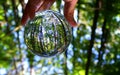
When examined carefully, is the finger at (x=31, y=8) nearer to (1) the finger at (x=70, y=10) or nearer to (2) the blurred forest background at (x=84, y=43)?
(1) the finger at (x=70, y=10)

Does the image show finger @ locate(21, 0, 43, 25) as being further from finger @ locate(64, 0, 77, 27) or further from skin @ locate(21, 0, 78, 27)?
finger @ locate(64, 0, 77, 27)

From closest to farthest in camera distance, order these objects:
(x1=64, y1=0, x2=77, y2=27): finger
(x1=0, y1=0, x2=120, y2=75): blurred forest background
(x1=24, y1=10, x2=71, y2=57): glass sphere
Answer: (x1=64, y1=0, x2=77, y2=27): finger → (x1=24, y1=10, x2=71, y2=57): glass sphere → (x1=0, y1=0, x2=120, y2=75): blurred forest background

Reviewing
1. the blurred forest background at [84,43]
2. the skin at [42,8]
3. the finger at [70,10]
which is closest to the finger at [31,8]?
the skin at [42,8]

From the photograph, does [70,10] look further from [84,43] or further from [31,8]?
[84,43]

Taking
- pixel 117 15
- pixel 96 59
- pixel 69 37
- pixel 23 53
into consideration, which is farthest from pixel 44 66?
pixel 69 37

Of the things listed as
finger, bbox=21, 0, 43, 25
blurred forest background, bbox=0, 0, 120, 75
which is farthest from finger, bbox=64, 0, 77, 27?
blurred forest background, bbox=0, 0, 120, 75

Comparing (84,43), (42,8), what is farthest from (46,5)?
(84,43)
